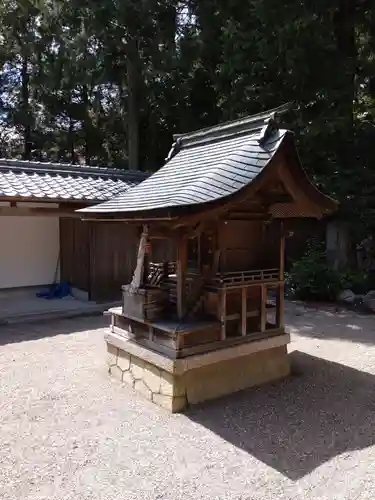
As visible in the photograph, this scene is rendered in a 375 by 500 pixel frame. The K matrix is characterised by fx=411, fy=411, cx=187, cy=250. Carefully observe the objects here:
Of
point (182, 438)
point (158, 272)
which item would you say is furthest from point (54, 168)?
point (182, 438)

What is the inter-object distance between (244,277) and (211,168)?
3.62ft

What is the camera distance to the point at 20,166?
8336 millimetres

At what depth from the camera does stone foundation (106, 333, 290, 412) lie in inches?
147

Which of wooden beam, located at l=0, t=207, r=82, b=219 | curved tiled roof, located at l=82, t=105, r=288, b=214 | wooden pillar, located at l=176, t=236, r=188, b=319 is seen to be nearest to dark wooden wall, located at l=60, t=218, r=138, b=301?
wooden beam, located at l=0, t=207, r=82, b=219

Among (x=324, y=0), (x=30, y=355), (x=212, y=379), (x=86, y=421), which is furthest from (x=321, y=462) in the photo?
(x=324, y=0)

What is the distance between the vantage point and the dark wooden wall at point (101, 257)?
829 centimetres

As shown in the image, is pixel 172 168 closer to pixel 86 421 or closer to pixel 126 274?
pixel 86 421

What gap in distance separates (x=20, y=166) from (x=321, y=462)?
25.1 ft

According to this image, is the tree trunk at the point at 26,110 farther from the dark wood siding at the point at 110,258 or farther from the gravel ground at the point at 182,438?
the gravel ground at the point at 182,438

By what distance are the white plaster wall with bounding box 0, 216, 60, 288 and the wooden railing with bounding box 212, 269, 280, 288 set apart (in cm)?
655

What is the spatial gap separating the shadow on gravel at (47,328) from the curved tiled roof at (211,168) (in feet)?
9.09

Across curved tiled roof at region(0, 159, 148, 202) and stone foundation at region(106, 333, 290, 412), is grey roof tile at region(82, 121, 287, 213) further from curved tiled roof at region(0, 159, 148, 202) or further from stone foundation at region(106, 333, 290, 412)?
curved tiled roof at region(0, 159, 148, 202)

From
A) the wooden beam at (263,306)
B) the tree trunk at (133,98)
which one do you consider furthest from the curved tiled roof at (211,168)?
the tree trunk at (133,98)

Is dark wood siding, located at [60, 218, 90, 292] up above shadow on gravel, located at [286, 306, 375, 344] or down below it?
above
